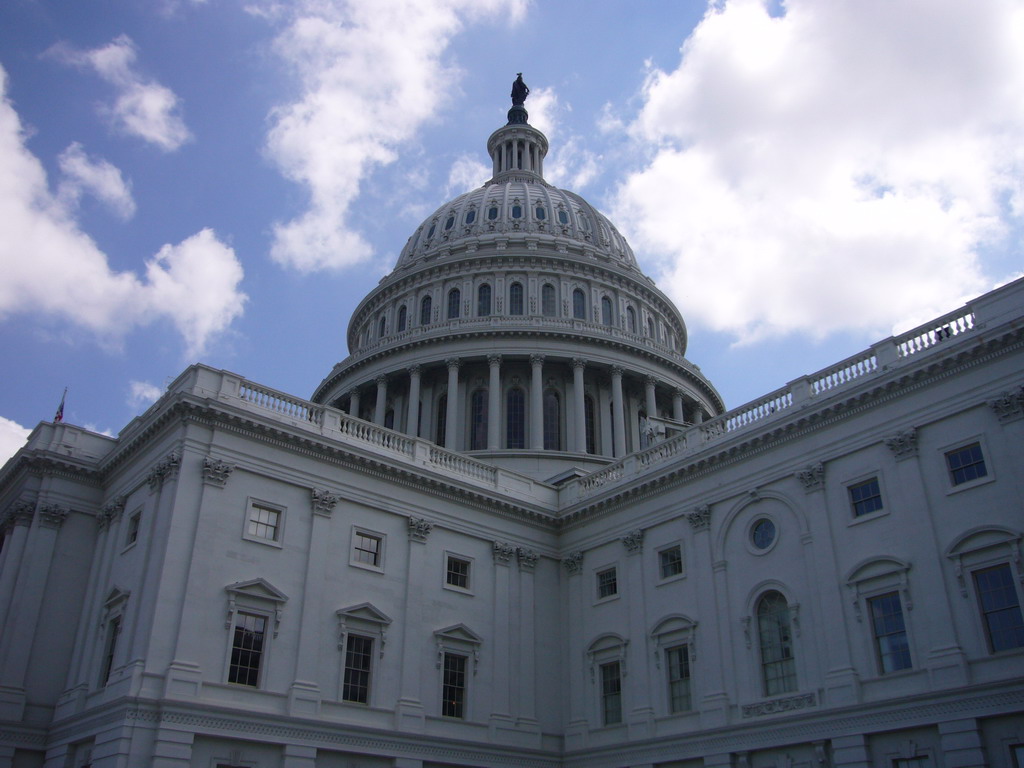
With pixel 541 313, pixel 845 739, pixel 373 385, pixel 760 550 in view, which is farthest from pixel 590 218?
pixel 845 739

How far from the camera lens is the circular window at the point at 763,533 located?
33344mm

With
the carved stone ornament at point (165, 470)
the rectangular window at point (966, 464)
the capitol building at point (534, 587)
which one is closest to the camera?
the capitol building at point (534, 587)

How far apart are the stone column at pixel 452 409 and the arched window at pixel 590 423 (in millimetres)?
8045

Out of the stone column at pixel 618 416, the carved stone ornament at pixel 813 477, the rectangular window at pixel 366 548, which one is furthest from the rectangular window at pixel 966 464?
the stone column at pixel 618 416

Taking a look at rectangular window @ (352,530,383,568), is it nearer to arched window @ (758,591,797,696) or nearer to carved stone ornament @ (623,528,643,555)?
carved stone ornament @ (623,528,643,555)

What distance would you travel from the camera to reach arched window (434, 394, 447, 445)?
60.1 meters

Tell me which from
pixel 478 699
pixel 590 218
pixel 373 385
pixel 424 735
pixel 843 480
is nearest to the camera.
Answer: pixel 843 480

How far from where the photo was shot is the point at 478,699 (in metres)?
36.1

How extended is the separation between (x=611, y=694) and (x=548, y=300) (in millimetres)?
33875

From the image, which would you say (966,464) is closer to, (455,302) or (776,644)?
(776,644)

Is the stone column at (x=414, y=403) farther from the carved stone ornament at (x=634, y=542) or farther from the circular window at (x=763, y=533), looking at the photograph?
the circular window at (x=763, y=533)

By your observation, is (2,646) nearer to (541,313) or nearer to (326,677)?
(326,677)

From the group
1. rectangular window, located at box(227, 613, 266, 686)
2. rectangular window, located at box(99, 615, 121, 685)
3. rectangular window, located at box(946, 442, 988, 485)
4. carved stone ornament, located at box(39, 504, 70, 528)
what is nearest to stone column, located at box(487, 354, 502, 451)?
carved stone ornament, located at box(39, 504, 70, 528)

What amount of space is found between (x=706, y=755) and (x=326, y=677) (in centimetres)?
1309
